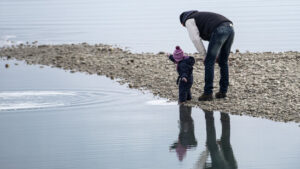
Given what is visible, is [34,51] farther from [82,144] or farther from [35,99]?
[82,144]

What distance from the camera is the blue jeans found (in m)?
11.5

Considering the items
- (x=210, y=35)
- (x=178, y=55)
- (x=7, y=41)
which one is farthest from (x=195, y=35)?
(x=7, y=41)

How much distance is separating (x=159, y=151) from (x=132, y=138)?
0.79 meters

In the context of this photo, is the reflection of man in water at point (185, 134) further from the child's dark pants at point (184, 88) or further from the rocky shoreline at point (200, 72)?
the rocky shoreline at point (200, 72)

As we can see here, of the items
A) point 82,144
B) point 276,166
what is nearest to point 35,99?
point 82,144

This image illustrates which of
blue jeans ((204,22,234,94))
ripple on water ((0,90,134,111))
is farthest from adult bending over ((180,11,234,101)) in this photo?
ripple on water ((0,90,134,111))

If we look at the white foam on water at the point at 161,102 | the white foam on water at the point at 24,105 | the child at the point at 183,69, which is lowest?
the white foam on water at the point at 24,105

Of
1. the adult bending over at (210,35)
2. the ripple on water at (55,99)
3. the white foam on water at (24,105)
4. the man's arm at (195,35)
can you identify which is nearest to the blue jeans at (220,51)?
the adult bending over at (210,35)

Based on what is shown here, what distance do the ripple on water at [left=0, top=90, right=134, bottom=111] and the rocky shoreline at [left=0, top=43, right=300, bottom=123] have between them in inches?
31.0

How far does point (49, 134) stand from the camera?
34.5 feet

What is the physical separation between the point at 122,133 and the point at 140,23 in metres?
15.1

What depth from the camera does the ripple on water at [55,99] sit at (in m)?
12.5

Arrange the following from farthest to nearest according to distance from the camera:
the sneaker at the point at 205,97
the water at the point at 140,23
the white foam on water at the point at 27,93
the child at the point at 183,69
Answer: the water at the point at 140,23, the white foam on water at the point at 27,93, the sneaker at the point at 205,97, the child at the point at 183,69

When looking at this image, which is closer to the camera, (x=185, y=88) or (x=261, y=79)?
(x=185, y=88)
